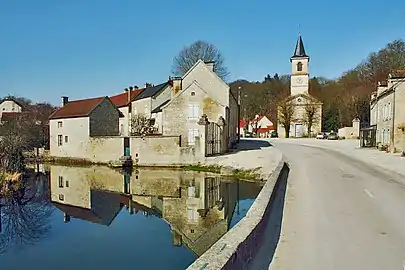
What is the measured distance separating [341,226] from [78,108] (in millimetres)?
31772

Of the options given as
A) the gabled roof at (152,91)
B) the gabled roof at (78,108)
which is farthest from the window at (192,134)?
the gabled roof at (152,91)

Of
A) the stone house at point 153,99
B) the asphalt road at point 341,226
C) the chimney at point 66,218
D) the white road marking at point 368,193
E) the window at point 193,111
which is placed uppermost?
the stone house at point 153,99

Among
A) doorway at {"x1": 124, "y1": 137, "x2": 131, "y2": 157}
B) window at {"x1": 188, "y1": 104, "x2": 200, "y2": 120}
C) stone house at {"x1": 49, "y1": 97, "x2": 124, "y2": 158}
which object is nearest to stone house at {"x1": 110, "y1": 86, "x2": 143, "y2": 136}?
stone house at {"x1": 49, "y1": 97, "x2": 124, "y2": 158}

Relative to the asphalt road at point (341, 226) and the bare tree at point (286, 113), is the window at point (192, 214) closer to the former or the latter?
the asphalt road at point (341, 226)

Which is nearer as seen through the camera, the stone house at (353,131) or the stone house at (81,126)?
the stone house at (81,126)

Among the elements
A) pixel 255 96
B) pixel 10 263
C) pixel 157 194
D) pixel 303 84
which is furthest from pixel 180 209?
pixel 255 96

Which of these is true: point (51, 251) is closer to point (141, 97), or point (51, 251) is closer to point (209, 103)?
point (209, 103)

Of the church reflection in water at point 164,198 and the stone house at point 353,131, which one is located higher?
the stone house at point 353,131

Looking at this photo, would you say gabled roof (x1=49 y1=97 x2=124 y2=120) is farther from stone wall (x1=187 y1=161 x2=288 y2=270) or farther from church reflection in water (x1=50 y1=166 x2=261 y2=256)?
stone wall (x1=187 y1=161 x2=288 y2=270)

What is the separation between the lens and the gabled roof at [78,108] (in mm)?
33966

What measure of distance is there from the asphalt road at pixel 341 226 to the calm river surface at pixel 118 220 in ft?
8.37

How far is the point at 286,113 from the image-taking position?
55.4 m

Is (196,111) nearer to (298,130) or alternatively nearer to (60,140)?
(60,140)

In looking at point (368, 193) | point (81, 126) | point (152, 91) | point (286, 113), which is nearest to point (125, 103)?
point (152, 91)
